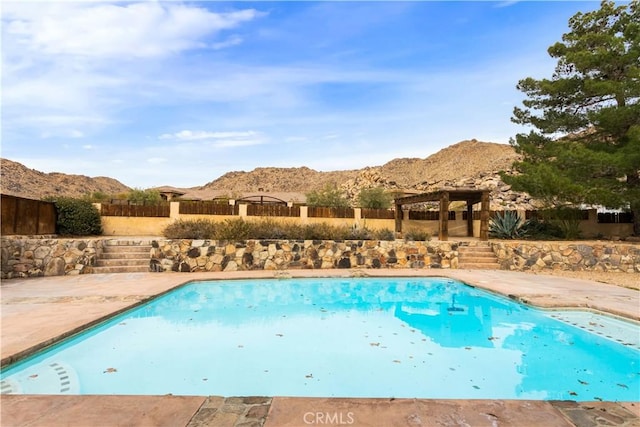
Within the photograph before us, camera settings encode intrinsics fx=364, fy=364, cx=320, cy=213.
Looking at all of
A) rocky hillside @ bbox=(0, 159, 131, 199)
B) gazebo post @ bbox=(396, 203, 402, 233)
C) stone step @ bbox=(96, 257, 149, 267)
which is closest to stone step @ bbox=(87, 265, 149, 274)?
stone step @ bbox=(96, 257, 149, 267)

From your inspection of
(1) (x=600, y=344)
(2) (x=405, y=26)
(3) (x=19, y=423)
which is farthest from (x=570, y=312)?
(2) (x=405, y=26)

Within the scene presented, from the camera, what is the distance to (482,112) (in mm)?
22516

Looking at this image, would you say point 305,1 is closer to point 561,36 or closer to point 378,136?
point 561,36

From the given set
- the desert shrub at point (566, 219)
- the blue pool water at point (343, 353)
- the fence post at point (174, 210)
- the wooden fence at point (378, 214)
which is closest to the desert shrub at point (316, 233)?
the blue pool water at point (343, 353)

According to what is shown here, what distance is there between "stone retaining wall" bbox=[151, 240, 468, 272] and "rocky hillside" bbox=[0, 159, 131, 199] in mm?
27231

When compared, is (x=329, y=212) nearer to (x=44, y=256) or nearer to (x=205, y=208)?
(x=205, y=208)

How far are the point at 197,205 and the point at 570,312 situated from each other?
47.2ft

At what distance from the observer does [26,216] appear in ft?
38.4

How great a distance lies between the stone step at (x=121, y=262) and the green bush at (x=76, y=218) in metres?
4.94

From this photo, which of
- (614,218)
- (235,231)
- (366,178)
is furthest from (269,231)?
(366,178)

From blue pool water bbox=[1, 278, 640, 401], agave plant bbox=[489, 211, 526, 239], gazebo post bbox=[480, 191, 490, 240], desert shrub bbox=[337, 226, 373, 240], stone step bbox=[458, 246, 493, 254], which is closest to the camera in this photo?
blue pool water bbox=[1, 278, 640, 401]

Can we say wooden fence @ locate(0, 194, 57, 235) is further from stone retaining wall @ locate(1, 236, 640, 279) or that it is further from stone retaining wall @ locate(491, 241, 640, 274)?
stone retaining wall @ locate(491, 241, 640, 274)

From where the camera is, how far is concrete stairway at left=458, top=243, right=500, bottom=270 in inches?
500

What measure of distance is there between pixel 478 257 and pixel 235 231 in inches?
337
